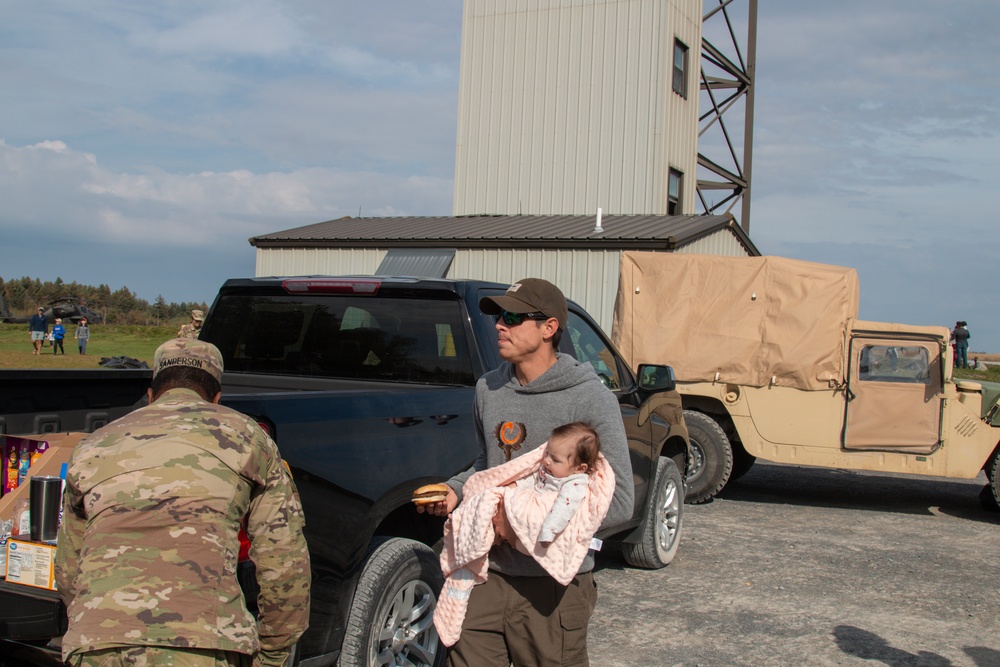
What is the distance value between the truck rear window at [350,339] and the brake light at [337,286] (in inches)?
1.4

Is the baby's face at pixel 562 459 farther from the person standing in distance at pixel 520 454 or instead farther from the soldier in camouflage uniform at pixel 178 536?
the soldier in camouflage uniform at pixel 178 536

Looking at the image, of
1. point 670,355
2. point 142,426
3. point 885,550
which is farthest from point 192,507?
point 670,355

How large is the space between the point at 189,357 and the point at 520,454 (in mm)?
1043

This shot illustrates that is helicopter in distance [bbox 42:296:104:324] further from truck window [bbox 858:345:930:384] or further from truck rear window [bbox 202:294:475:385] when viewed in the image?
truck rear window [bbox 202:294:475:385]

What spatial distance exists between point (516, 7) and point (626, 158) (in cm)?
477

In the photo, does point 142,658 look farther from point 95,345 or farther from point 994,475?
point 95,345

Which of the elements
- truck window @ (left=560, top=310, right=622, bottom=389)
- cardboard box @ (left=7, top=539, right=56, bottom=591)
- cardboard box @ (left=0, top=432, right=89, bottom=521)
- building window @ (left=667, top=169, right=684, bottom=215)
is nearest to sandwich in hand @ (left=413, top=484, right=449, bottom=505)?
cardboard box @ (left=7, top=539, right=56, bottom=591)

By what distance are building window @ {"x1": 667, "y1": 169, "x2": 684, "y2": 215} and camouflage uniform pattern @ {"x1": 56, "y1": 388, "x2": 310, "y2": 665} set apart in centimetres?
2165

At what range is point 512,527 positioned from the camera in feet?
9.62

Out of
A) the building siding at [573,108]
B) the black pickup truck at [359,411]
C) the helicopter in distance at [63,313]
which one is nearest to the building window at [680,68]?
the building siding at [573,108]

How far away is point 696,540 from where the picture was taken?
328 inches

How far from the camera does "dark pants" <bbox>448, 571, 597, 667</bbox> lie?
A: 3078 millimetres

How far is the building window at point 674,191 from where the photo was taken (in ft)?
78.0

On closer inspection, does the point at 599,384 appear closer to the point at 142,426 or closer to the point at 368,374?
the point at 142,426
